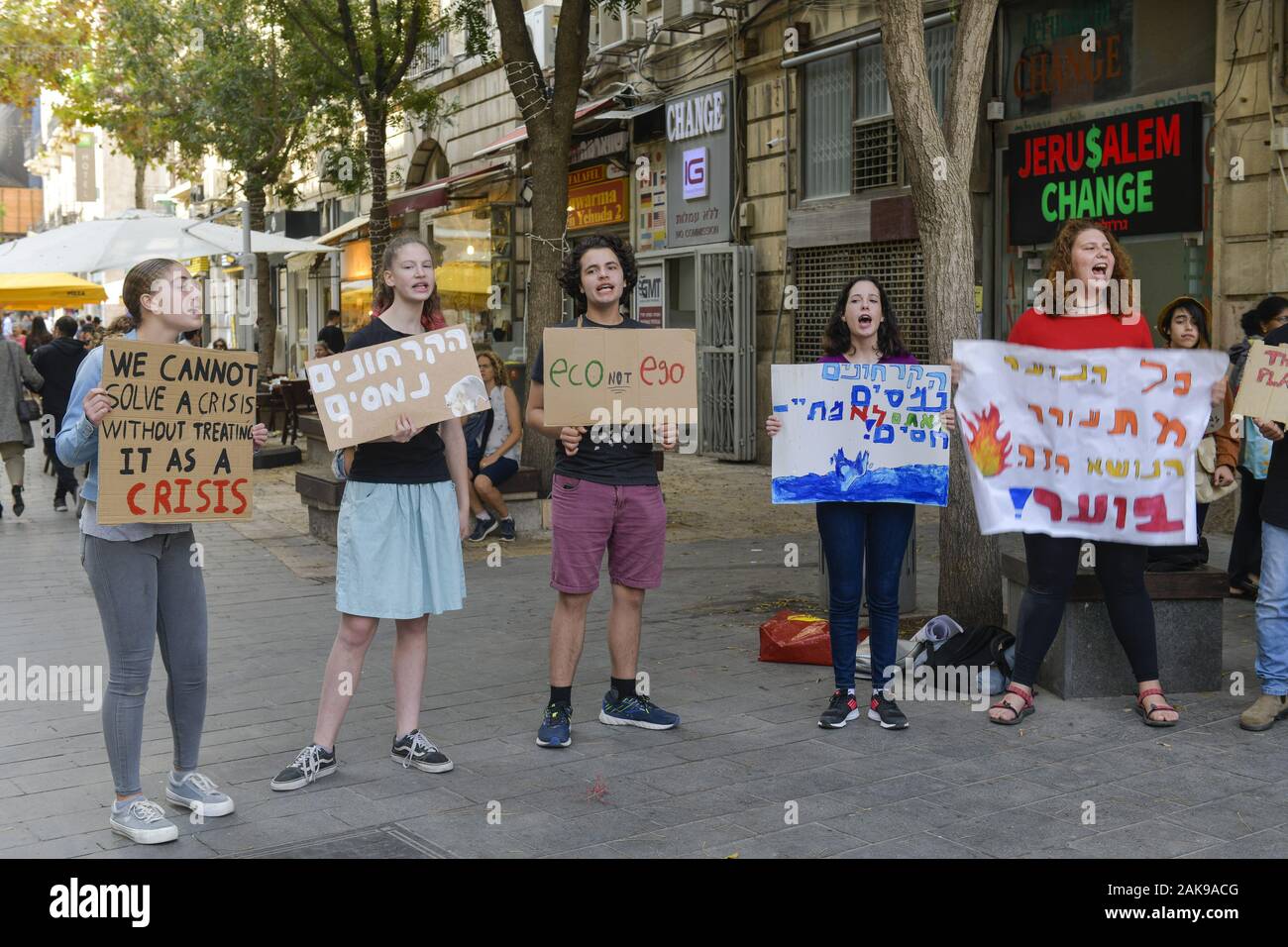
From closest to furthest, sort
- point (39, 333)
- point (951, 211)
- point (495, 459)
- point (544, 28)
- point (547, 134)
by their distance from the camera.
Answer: point (951, 211) < point (495, 459) < point (547, 134) < point (39, 333) < point (544, 28)

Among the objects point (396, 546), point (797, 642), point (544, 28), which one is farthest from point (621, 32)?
point (396, 546)

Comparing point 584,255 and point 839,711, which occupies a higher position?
point 584,255

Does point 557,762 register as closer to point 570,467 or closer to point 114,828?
point 570,467

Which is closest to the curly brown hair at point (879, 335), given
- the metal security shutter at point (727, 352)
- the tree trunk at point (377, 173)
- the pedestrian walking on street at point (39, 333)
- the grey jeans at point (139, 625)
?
the grey jeans at point (139, 625)

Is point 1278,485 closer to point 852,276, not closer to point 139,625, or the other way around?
point 139,625

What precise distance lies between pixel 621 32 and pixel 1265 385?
17.0 meters

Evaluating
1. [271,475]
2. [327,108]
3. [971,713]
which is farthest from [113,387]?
[327,108]

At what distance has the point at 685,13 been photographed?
18.6m

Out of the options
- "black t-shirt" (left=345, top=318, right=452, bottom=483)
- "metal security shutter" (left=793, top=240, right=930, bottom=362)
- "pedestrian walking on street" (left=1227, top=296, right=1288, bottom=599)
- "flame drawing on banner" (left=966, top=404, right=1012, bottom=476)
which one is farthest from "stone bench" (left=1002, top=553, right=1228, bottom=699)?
"metal security shutter" (left=793, top=240, right=930, bottom=362)

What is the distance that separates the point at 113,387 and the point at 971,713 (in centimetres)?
382

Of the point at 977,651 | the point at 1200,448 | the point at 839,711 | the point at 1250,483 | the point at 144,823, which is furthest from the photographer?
the point at 1250,483

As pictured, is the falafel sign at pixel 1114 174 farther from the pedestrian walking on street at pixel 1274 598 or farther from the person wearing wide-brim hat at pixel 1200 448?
the pedestrian walking on street at pixel 1274 598

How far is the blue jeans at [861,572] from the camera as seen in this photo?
5.81 meters

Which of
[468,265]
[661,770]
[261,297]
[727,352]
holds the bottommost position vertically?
[661,770]
